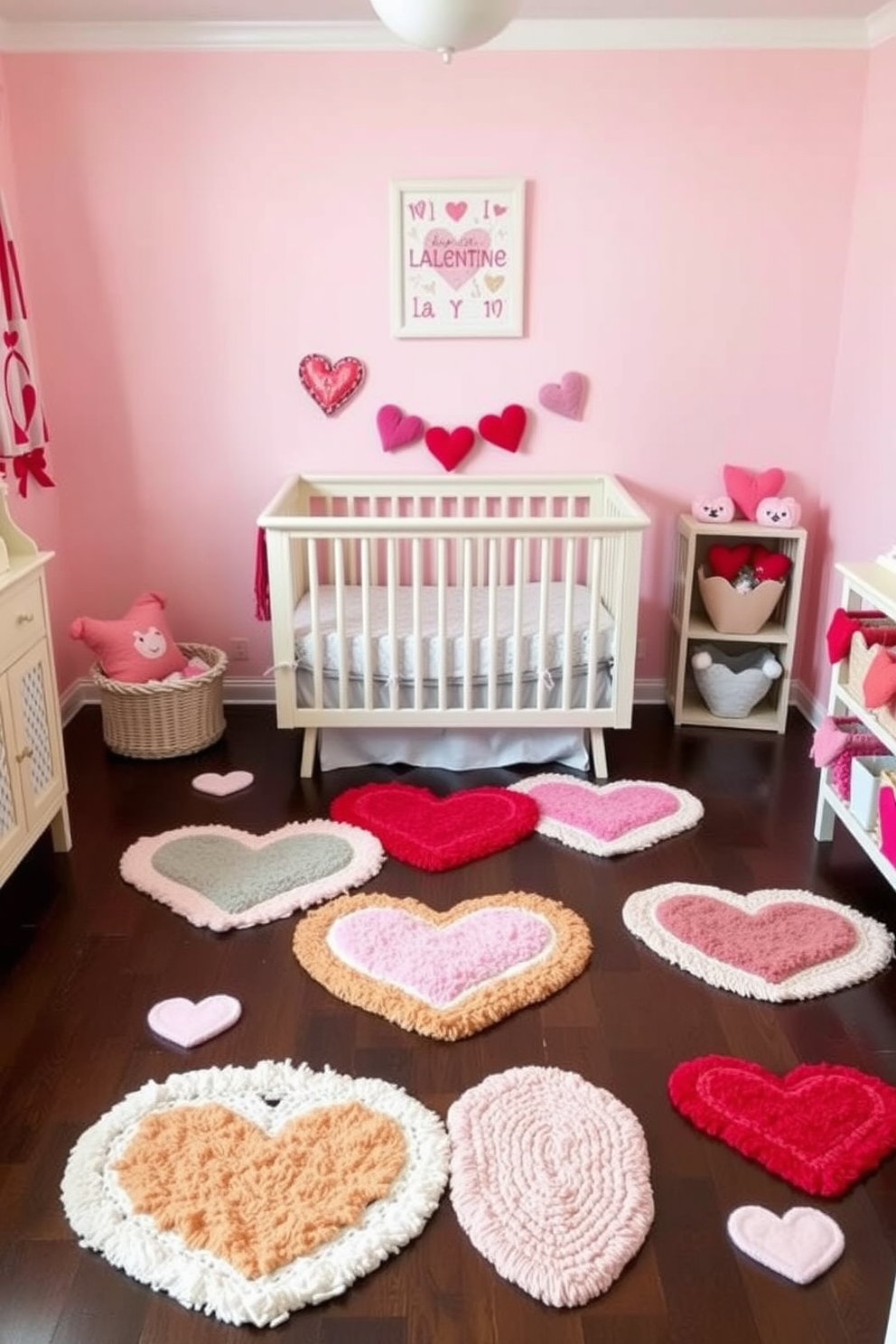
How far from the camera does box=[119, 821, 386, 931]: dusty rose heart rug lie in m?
2.53

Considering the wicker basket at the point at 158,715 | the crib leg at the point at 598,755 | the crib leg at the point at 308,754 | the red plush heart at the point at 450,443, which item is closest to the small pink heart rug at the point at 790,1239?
the crib leg at the point at 598,755

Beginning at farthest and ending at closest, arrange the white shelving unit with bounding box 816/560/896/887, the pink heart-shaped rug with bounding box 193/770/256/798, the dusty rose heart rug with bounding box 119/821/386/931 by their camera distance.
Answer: the pink heart-shaped rug with bounding box 193/770/256/798 → the dusty rose heart rug with bounding box 119/821/386/931 → the white shelving unit with bounding box 816/560/896/887

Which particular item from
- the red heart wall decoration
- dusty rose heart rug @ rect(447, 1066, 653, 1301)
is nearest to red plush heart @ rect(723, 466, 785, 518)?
the red heart wall decoration

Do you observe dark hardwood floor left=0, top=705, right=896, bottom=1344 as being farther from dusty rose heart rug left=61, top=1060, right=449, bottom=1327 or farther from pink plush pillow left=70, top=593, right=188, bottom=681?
pink plush pillow left=70, top=593, right=188, bottom=681

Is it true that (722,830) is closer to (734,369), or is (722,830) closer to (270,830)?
(270,830)

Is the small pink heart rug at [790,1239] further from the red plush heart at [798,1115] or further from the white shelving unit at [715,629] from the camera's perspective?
the white shelving unit at [715,629]

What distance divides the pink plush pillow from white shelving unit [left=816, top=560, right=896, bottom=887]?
1960mm

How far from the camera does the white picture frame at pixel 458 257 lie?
3354 millimetres

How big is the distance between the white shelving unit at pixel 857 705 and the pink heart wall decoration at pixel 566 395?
45.8 inches

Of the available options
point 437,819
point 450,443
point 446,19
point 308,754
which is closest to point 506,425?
point 450,443

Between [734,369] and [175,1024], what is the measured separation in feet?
8.55

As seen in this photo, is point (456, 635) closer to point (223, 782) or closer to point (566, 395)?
point (223, 782)

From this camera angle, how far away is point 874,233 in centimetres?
322

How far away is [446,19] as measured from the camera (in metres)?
1.79
